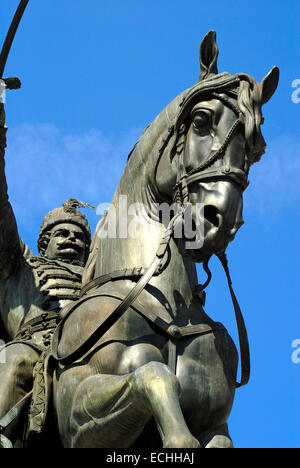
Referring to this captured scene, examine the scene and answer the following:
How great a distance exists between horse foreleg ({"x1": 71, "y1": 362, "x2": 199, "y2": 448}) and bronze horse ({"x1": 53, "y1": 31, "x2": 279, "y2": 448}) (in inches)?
0.4

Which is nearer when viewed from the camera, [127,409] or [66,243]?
[127,409]

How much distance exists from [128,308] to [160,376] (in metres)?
1.04

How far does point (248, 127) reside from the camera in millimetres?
8891

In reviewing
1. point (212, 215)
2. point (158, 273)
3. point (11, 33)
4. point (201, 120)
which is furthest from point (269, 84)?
point (11, 33)

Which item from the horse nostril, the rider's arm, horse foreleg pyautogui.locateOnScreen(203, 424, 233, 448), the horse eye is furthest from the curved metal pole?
horse foreleg pyautogui.locateOnScreen(203, 424, 233, 448)

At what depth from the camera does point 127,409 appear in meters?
8.09

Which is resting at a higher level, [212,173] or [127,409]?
[212,173]

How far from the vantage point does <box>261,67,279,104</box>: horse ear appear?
9.45m

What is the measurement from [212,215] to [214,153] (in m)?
0.52

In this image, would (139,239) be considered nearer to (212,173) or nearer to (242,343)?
(212,173)

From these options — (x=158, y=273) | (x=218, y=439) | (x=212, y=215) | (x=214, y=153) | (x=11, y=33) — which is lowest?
(x=218, y=439)

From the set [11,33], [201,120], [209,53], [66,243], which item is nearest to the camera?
[201,120]

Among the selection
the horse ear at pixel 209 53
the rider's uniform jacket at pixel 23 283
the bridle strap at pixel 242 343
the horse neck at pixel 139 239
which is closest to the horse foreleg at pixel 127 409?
the horse neck at pixel 139 239
